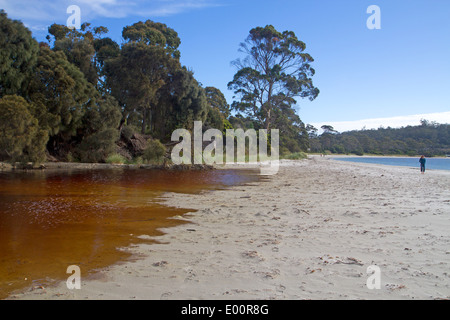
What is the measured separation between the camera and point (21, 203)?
23.0 ft

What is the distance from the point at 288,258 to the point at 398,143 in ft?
275

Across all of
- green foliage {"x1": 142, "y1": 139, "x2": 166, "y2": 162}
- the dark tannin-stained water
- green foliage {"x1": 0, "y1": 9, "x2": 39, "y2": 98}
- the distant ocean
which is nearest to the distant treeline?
the distant ocean

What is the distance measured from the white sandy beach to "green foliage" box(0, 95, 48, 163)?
1303 centimetres

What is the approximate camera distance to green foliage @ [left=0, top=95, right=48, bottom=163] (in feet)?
47.3

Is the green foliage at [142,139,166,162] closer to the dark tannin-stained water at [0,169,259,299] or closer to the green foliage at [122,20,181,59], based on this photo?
the green foliage at [122,20,181,59]

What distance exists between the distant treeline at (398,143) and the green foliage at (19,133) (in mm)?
63526

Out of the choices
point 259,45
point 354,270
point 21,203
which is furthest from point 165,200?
point 259,45

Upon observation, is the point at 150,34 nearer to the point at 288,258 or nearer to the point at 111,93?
the point at 111,93

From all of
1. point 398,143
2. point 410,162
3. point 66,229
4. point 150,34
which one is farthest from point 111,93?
point 398,143

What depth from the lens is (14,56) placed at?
1669 cm

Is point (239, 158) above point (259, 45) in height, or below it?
below
